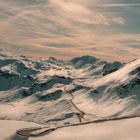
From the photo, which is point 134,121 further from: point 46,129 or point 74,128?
point 46,129

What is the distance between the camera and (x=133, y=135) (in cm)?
6906

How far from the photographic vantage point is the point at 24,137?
282ft

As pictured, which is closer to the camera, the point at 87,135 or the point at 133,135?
the point at 133,135

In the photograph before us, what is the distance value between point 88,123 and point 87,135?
10679mm

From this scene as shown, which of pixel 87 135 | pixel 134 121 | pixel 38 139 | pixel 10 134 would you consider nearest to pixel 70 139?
pixel 87 135

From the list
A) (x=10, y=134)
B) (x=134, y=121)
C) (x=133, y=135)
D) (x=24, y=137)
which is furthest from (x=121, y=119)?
(x=10, y=134)

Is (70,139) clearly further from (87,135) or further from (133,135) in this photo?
(133,135)

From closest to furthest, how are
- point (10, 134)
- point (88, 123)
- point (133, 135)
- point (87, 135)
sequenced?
point (133, 135), point (87, 135), point (88, 123), point (10, 134)

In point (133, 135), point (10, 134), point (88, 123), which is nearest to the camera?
point (133, 135)

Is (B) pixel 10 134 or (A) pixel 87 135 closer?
(A) pixel 87 135

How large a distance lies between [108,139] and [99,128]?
962 centimetres

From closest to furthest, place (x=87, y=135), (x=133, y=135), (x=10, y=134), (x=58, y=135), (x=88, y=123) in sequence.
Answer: (x=133, y=135), (x=87, y=135), (x=58, y=135), (x=88, y=123), (x=10, y=134)

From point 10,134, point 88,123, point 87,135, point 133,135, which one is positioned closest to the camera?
point 133,135

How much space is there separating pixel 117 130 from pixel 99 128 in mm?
5987
